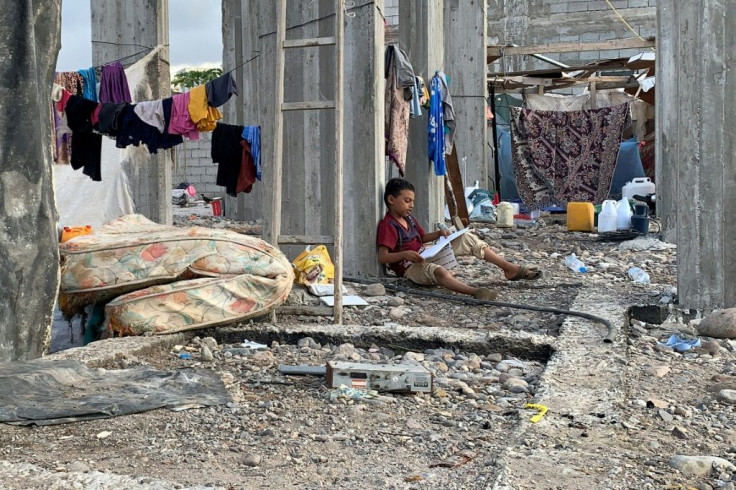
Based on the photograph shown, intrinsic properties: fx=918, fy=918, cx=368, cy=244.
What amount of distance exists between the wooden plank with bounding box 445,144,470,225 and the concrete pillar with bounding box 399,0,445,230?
58.3 inches

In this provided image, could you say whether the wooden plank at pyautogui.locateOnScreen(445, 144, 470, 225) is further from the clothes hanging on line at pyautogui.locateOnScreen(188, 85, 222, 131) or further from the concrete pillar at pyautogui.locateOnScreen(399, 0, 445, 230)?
the clothes hanging on line at pyautogui.locateOnScreen(188, 85, 222, 131)

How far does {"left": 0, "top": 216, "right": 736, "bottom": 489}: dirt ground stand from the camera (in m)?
2.79

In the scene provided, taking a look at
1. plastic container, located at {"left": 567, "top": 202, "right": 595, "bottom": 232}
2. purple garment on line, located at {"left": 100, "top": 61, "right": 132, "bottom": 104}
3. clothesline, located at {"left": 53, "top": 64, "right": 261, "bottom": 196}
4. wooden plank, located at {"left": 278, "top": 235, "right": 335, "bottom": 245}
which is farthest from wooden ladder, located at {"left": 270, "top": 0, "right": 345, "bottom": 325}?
plastic container, located at {"left": 567, "top": 202, "right": 595, "bottom": 232}

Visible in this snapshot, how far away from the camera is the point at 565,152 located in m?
14.5

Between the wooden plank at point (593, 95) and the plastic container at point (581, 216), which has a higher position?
the wooden plank at point (593, 95)

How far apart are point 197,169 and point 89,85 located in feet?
39.3

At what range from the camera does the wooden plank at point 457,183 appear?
1179cm

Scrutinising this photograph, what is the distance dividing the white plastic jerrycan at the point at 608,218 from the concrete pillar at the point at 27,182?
838cm

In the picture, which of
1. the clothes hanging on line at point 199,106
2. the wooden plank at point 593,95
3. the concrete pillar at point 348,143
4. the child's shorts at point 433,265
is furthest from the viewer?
the wooden plank at point 593,95

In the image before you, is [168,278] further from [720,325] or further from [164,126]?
[164,126]

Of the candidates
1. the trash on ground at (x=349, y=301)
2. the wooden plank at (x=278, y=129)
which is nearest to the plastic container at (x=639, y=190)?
the trash on ground at (x=349, y=301)

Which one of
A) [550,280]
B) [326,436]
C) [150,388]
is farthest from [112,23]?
[326,436]

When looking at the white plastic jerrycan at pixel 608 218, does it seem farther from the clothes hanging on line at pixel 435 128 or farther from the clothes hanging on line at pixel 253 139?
the clothes hanging on line at pixel 253 139

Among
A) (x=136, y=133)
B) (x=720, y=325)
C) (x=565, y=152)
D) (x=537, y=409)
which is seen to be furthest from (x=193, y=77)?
(x=537, y=409)
